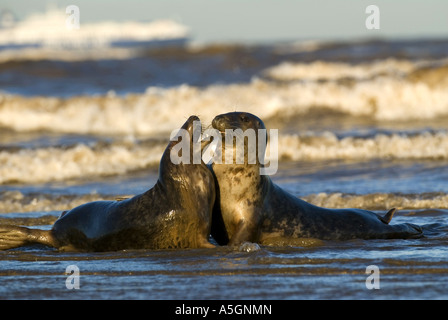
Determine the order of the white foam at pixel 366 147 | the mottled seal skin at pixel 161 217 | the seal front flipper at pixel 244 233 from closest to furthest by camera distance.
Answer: the mottled seal skin at pixel 161 217
the seal front flipper at pixel 244 233
the white foam at pixel 366 147

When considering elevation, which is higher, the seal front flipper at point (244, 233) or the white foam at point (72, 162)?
the white foam at point (72, 162)

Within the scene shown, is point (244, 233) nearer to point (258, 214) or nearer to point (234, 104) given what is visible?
point (258, 214)

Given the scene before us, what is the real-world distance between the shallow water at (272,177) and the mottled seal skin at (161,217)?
0.19 meters

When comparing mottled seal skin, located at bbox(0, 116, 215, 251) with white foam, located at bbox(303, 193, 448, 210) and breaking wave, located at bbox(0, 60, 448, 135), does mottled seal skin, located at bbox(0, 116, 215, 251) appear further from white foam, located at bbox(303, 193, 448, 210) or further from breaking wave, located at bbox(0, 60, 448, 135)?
breaking wave, located at bbox(0, 60, 448, 135)

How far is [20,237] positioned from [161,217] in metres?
1.37

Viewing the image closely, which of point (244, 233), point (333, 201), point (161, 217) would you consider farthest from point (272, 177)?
point (161, 217)

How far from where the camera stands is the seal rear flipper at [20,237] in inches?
297

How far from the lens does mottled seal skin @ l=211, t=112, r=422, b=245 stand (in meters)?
7.43

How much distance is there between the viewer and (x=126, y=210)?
725cm

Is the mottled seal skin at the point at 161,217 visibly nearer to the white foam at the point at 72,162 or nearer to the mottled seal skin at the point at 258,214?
the mottled seal skin at the point at 258,214

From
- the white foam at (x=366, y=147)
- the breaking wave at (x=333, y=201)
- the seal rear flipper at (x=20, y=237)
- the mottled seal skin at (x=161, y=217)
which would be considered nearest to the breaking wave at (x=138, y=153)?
the white foam at (x=366, y=147)

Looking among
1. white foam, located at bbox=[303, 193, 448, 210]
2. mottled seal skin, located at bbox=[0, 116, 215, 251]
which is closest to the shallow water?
white foam, located at bbox=[303, 193, 448, 210]

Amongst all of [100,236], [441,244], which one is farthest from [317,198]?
[100,236]
